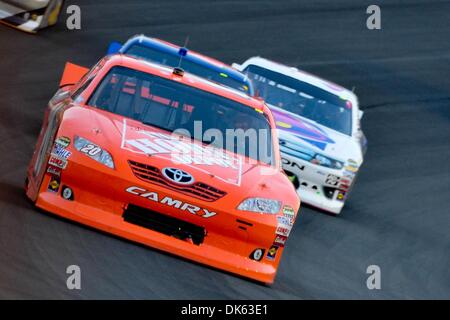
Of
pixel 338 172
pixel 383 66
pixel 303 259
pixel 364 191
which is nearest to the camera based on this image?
pixel 303 259

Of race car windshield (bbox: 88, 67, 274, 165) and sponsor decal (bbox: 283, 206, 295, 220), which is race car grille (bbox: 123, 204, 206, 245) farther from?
race car windshield (bbox: 88, 67, 274, 165)

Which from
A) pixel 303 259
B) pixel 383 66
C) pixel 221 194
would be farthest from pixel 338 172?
pixel 383 66

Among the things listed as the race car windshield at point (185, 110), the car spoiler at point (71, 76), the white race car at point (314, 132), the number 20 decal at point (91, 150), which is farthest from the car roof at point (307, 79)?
the number 20 decal at point (91, 150)

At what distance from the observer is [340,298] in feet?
34.6

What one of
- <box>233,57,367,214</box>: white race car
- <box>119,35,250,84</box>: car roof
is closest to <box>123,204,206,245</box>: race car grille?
<box>119,35,250,84</box>: car roof

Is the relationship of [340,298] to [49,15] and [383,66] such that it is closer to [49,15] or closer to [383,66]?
[49,15]

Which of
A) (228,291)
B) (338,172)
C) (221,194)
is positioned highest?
(221,194)

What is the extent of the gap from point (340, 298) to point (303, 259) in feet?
4.13

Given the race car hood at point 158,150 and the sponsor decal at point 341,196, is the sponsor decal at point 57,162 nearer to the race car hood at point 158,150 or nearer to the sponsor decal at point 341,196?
the race car hood at point 158,150

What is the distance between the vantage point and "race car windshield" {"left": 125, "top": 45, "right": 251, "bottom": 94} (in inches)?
507

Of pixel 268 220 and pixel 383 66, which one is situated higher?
pixel 268 220

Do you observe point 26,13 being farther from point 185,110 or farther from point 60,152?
point 60,152

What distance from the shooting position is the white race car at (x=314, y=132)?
46.9 feet

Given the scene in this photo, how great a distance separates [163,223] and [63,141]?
3.12ft
